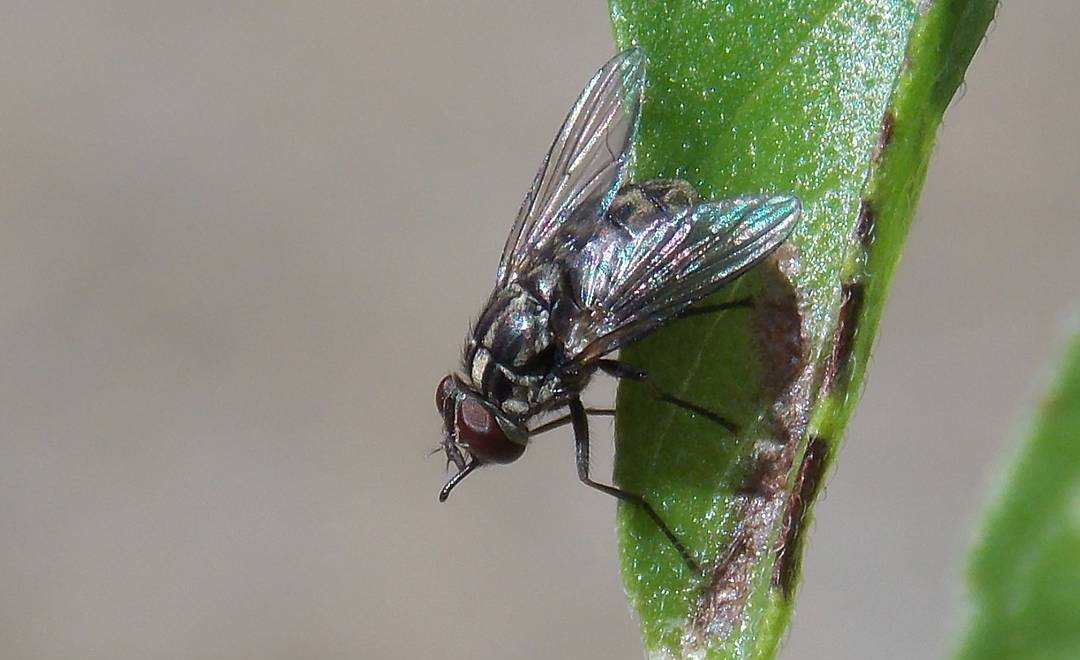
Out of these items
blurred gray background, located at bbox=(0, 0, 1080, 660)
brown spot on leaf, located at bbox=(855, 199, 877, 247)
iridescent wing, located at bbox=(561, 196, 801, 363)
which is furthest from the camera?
blurred gray background, located at bbox=(0, 0, 1080, 660)

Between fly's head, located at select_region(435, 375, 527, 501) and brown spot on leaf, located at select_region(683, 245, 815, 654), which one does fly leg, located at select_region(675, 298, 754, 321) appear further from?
fly's head, located at select_region(435, 375, 527, 501)

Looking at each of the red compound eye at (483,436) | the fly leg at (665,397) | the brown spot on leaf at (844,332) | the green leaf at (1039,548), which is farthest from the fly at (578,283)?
the green leaf at (1039,548)

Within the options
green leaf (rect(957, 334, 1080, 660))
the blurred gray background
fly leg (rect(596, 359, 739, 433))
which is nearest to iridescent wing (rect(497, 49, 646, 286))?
fly leg (rect(596, 359, 739, 433))

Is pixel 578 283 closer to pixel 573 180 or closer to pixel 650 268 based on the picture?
pixel 650 268

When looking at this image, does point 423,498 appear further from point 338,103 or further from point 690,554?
point 690,554

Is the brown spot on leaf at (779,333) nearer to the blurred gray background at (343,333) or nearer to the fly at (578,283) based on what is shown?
the fly at (578,283)

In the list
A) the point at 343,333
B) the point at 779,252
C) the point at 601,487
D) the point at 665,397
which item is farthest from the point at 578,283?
the point at 343,333
